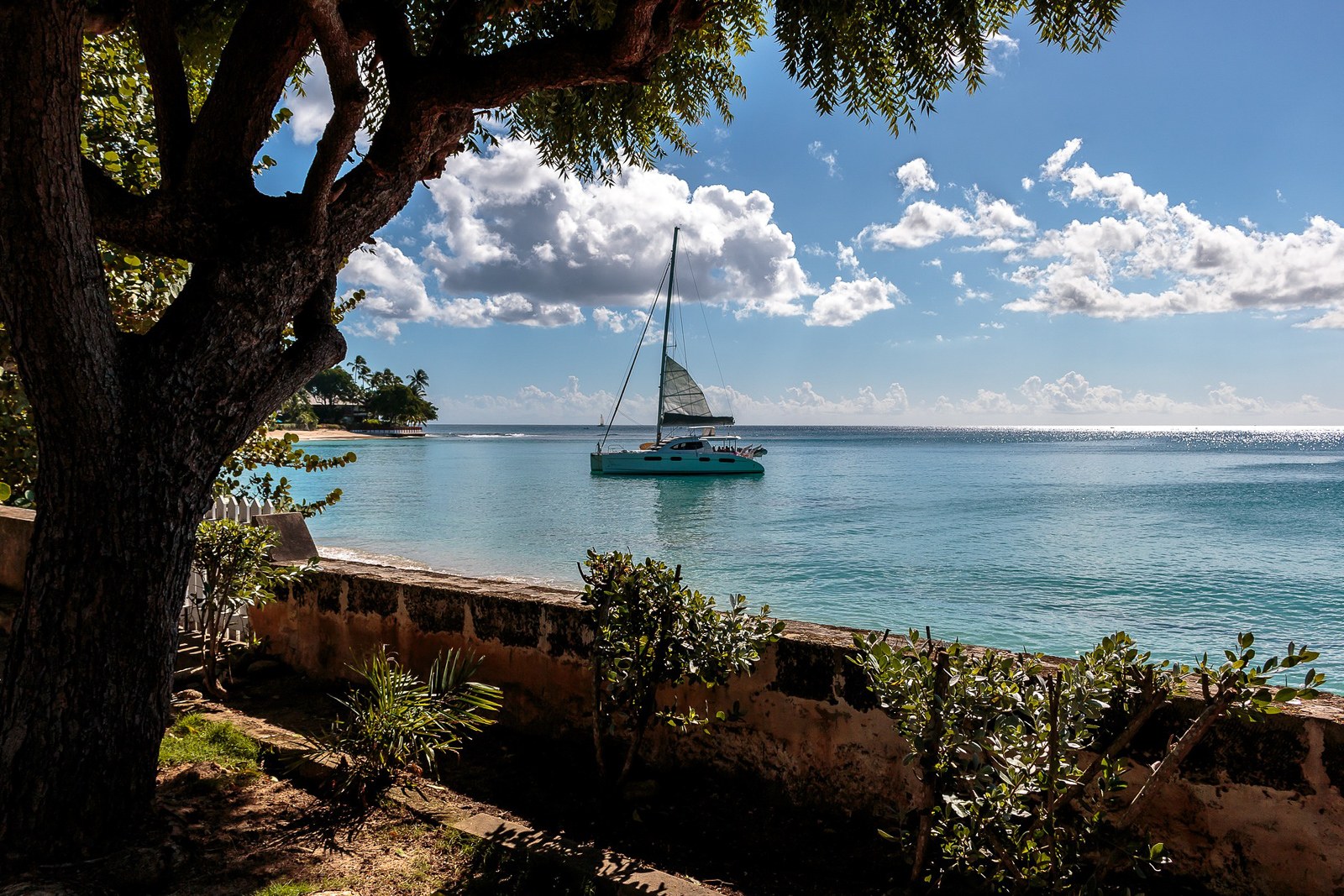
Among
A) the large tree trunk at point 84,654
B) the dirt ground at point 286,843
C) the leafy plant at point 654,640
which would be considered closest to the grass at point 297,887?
the dirt ground at point 286,843

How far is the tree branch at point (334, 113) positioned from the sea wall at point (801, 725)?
6.32ft

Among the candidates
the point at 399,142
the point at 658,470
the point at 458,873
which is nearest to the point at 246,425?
the point at 399,142

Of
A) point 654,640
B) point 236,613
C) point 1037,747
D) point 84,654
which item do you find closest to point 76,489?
point 84,654

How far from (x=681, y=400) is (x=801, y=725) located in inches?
1770

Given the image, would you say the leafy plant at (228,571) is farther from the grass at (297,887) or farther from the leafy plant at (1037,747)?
the leafy plant at (1037,747)

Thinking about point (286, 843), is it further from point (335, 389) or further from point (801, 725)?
point (335, 389)

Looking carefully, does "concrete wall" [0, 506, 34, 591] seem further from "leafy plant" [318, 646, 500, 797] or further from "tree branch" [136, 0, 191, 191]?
"tree branch" [136, 0, 191, 191]

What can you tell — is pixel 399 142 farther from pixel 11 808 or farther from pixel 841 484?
pixel 841 484

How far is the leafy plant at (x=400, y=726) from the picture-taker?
297 cm

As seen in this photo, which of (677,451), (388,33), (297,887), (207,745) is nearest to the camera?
(297,887)

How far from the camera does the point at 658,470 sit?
45.9 m

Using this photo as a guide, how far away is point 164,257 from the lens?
3.05 m

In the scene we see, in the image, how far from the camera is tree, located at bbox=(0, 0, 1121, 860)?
7.80ft

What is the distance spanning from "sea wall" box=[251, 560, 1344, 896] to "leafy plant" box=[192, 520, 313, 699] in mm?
283
